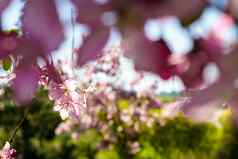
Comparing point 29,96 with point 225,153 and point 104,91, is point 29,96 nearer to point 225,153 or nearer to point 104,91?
point 104,91

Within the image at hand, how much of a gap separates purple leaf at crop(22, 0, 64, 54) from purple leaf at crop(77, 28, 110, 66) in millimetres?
37

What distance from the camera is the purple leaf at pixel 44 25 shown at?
2.49 feet

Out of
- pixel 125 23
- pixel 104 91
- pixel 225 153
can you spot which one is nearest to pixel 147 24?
pixel 125 23

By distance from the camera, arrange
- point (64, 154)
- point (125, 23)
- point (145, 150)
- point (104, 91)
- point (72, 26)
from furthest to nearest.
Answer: point (145, 150) → point (64, 154) → point (104, 91) → point (72, 26) → point (125, 23)

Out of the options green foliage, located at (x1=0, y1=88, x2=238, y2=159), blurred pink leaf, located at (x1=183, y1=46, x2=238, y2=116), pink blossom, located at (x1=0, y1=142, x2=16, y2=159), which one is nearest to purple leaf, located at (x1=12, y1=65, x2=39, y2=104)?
blurred pink leaf, located at (x1=183, y1=46, x2=238, y2=116)

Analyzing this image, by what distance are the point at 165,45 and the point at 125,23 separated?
0.35ft

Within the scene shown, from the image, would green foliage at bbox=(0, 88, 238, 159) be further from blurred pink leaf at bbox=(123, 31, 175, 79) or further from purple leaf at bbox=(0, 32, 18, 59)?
blurred pink leaf at bbox=(123, 31, 175, 79)

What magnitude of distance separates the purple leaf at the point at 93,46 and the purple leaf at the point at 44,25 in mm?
37

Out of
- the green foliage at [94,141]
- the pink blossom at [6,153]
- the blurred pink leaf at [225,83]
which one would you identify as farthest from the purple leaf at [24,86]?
the green foliage at [94,141]

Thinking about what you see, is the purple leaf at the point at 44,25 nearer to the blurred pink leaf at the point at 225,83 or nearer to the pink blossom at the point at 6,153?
the blurred pink leaf at the point at 225,83

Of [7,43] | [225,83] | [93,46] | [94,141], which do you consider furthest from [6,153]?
[94,141]

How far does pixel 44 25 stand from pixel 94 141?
7.77m

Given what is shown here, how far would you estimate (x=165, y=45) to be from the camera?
0.79 m

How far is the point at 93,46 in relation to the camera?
77cm
